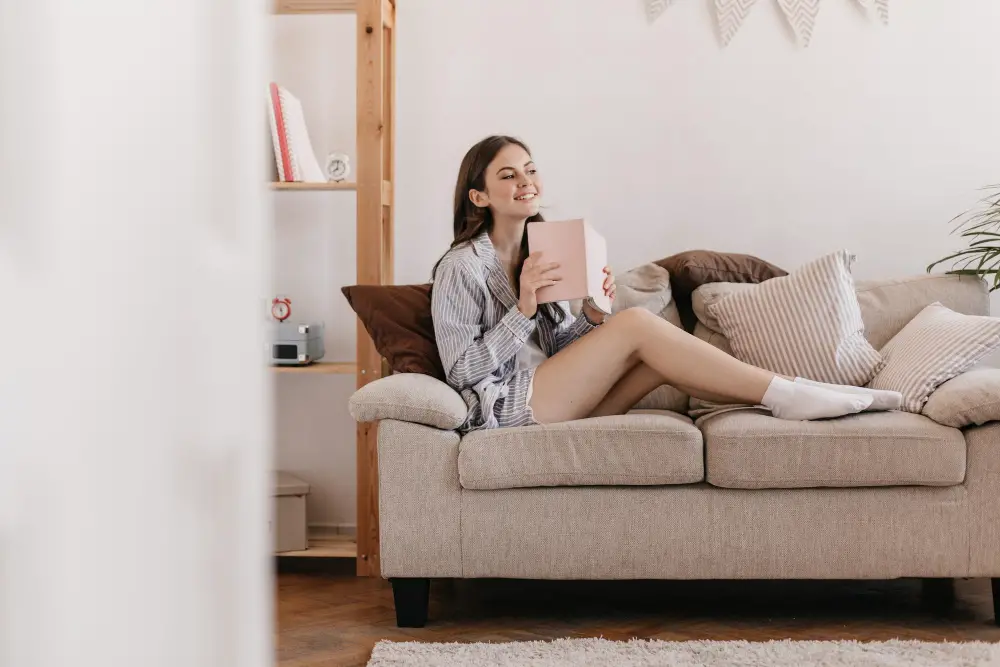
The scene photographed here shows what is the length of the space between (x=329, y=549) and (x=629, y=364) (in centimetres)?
109

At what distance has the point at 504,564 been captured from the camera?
7.73 ft

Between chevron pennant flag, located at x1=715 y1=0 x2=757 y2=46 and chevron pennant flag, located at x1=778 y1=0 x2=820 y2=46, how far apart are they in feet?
0.36

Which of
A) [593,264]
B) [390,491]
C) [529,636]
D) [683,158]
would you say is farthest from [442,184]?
[529,636]

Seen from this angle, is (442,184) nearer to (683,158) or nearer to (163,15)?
(683,158)

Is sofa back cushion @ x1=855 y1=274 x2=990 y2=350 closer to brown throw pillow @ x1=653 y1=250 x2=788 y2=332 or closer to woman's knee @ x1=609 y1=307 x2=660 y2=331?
brown throw pillow @ x1=653 y1=250 x2=788 y2=332

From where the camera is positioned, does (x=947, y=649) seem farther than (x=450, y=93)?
No

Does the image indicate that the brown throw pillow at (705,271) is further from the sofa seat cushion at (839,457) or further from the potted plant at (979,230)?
the sofa seat cushion at (839,457)

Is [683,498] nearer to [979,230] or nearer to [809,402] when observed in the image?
[809,402]

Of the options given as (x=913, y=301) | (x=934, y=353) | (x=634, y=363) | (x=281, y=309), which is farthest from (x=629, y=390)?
(x=281, y=309)

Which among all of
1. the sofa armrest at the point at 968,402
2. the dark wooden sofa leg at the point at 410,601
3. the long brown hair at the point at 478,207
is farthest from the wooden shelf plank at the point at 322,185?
the sofa armrest at the point at 968,402

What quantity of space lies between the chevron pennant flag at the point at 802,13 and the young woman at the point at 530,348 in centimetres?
112

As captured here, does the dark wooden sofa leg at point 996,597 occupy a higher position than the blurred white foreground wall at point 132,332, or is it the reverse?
the blurred white foreground wall at point 132,332

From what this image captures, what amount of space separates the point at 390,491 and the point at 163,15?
204cm

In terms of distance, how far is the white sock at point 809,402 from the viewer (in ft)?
7.80
